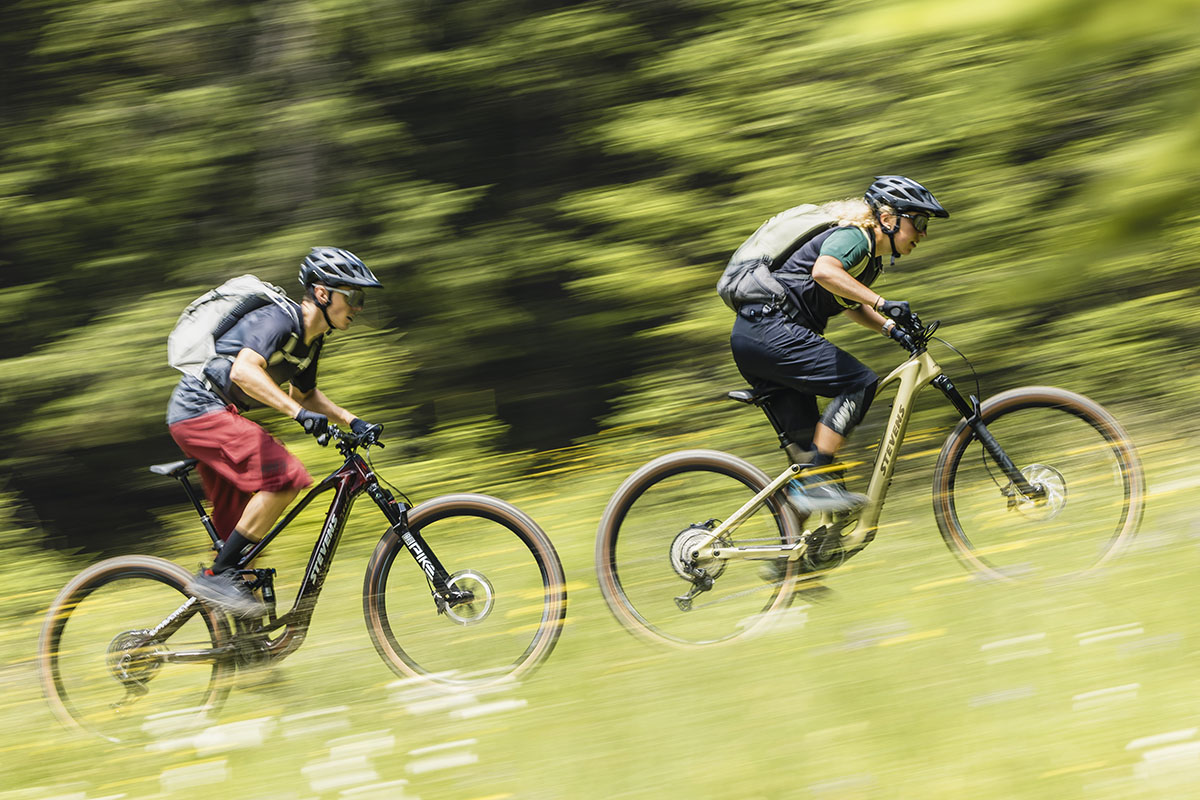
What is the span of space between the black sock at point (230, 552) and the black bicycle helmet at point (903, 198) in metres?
2.81

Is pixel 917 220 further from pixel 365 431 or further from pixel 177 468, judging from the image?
pixel 177 468

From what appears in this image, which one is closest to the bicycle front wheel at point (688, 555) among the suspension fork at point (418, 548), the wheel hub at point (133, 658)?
the suspension fork at point (418, 548)

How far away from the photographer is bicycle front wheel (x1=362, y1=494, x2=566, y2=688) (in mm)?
4062

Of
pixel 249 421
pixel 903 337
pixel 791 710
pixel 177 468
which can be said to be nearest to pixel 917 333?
pixel 903 337

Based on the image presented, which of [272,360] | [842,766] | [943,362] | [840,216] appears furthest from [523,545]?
[943,362]

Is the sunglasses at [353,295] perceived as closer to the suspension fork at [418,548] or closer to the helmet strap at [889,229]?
the suspension fork at [418,548]

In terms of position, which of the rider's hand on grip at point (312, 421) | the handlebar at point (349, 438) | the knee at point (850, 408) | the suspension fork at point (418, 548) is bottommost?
the suspension fork at point (418, 548)

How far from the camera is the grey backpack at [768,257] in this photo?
425 centimetres

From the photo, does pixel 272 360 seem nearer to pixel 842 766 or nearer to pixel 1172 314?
pixel 842 766

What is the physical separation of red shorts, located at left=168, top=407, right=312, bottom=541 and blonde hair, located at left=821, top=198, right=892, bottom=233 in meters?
2.35

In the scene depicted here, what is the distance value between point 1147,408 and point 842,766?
3770mm

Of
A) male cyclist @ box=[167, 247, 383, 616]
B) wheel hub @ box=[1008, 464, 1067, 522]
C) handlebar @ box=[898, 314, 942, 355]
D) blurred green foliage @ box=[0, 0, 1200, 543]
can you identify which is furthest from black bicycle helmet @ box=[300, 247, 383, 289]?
blurred green foliage @ box=[0, 0, 1200, 543]

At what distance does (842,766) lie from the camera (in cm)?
316

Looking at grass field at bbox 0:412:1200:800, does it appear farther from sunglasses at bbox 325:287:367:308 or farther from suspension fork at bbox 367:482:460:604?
sunglasses at bbox 325:287:367:308
